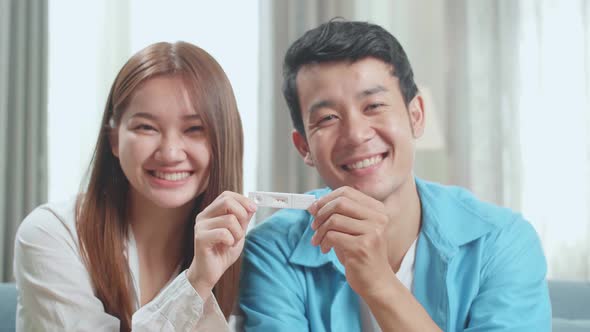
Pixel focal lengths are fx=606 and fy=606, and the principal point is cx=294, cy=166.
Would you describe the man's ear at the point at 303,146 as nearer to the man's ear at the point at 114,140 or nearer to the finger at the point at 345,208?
the finger at the point at 345,208

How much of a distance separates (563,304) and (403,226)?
22.9 inches

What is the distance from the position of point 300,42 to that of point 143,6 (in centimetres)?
222

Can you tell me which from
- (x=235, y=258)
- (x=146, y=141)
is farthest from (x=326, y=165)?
(x=146, y=141)

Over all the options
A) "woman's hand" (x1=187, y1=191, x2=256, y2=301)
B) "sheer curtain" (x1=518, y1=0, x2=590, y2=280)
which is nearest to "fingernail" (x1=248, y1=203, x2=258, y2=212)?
"woman's hand" (x1=187, y1=191, x2=256, y2=301)

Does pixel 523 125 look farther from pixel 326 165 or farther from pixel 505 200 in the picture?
pixel 326 165

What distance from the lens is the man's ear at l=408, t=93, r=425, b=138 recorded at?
1464mm

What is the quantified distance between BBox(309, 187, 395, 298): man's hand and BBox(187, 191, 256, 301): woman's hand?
15 centimetres

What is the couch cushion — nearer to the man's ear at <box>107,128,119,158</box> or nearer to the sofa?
the sofa

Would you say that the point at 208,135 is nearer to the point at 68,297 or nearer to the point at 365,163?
the point at 365,163

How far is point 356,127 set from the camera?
129cm

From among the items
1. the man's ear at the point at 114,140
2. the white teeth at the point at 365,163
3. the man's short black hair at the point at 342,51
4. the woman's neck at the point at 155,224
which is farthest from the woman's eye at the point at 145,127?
the white teeth at the point at 365,163

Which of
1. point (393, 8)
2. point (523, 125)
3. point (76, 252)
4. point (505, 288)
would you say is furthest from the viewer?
point (393, 8)

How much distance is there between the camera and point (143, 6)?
11.1ft

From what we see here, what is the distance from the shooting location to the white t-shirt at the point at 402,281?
4.46ft
